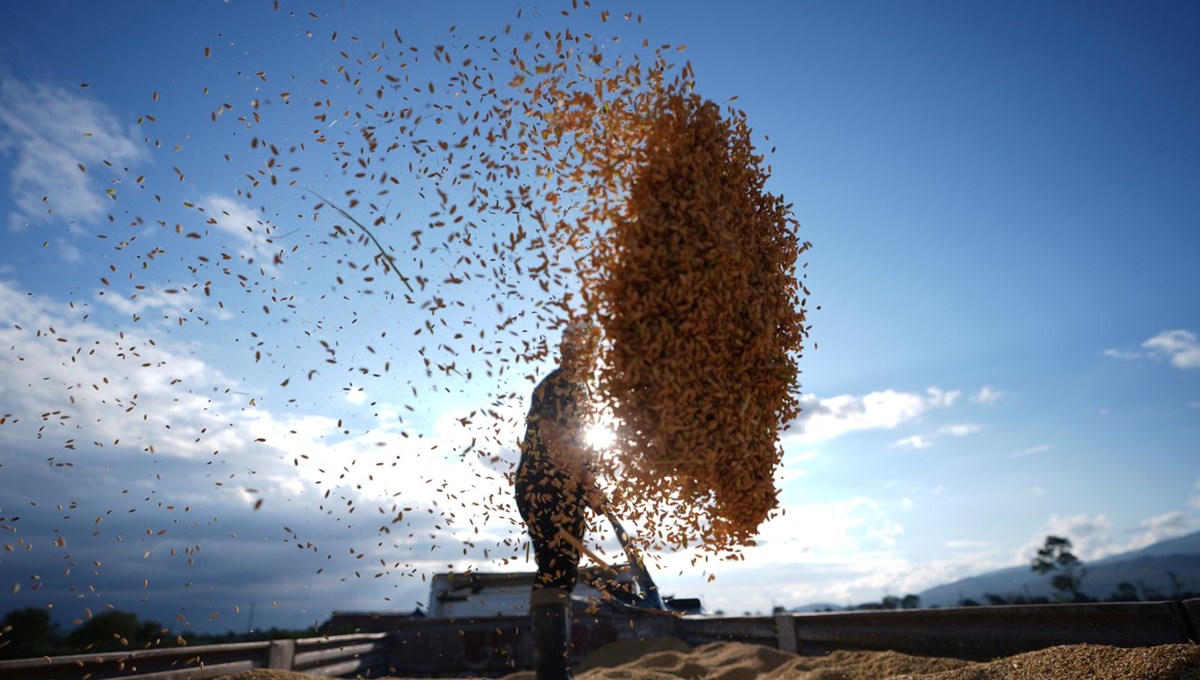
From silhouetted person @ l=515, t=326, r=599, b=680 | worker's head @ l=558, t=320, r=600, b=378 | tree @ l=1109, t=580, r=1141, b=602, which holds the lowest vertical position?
tree @ l=1109, t=580, r=1141, b=602

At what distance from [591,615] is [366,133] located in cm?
750

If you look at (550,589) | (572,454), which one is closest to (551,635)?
(550,589)

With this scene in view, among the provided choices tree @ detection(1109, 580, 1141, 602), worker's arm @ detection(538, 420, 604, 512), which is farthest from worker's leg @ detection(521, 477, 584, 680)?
tree @ detection(1109, 580, 1141, 602)

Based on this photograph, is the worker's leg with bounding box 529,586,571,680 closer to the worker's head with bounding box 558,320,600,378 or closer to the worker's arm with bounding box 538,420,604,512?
the worker's arm with bounding box 538,420,604,512

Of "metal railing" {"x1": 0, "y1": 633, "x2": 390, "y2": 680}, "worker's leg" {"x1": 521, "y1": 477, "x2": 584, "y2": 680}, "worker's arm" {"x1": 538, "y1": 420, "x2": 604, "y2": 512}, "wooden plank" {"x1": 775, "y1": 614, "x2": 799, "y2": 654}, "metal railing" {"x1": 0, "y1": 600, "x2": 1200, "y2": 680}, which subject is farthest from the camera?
"wooden plank" {"x1": 775, "y1": 614, "x2": 799, "y2": 654}

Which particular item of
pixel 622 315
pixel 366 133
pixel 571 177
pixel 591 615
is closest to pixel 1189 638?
pixel 622 315

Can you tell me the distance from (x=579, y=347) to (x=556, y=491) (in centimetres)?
116

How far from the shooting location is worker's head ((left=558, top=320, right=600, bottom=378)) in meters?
4.41

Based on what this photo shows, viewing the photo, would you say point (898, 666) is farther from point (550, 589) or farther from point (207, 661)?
point (207, 661)

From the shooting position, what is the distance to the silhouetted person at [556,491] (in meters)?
4.71

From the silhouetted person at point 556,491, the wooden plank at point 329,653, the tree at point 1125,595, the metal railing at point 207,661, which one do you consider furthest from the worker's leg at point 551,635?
the tree at point 1125,595

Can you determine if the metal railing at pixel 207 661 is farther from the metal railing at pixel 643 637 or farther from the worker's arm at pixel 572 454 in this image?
the worker's arm at pixel 572 454

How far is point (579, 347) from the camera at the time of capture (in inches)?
182

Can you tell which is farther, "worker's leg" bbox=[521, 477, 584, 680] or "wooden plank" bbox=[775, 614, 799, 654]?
"wooden plank" bbox=[775, 614, 799, 654]
